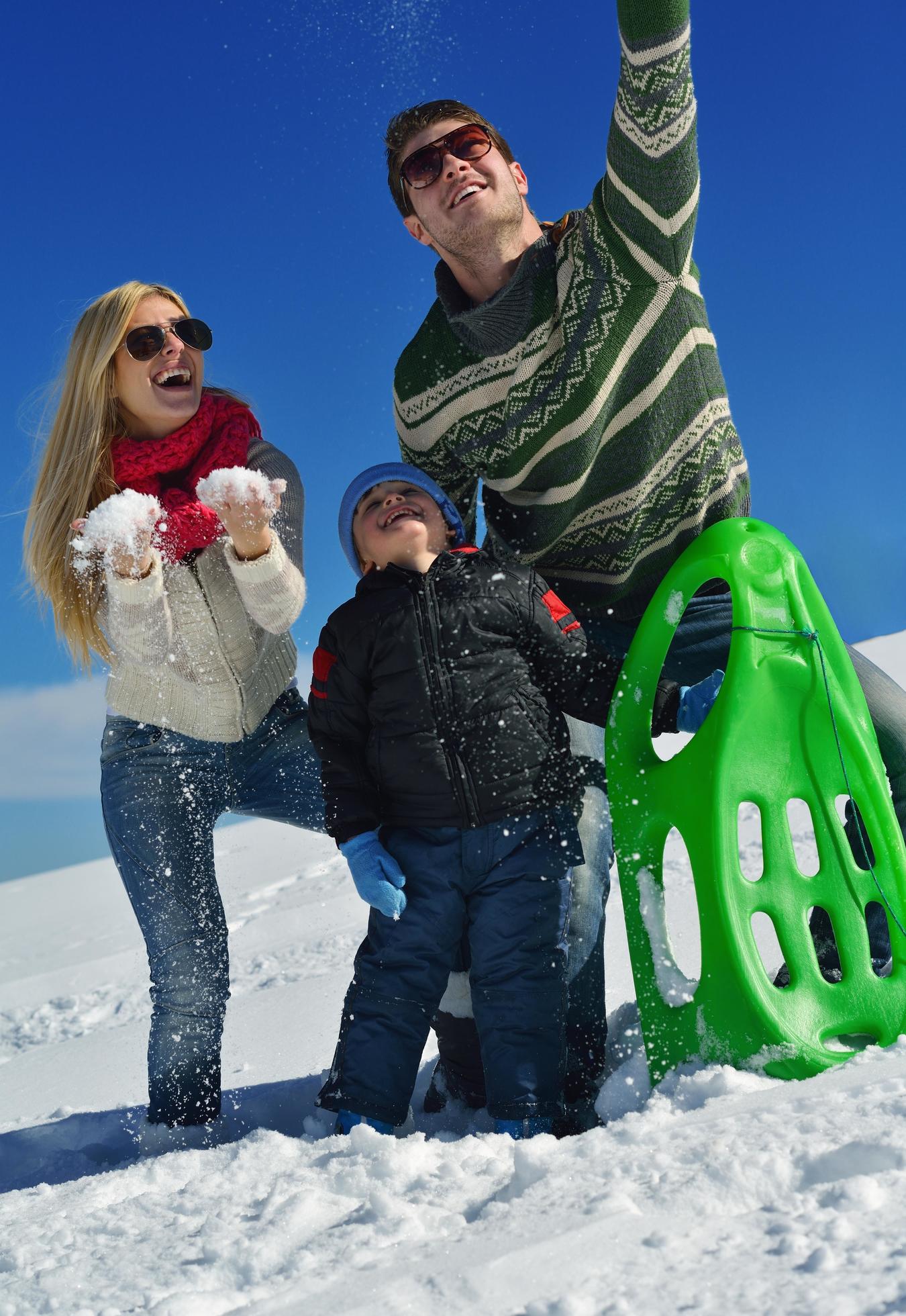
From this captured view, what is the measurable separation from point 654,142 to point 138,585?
1631 millimetres

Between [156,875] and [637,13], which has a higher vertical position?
[637,13]

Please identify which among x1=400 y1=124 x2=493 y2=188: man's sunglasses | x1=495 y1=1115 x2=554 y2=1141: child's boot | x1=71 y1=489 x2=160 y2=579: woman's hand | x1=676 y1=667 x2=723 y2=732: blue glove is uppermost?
x1=400 y1=124 x2=493 y2=188: man's sunglasses

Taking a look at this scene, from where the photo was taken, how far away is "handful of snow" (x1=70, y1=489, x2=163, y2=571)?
2.50m

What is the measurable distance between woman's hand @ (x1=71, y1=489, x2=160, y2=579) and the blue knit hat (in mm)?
518

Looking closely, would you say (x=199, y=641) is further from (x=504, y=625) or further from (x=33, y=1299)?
(x=33, y=1299)

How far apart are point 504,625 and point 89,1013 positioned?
388 cm

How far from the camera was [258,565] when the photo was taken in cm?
263

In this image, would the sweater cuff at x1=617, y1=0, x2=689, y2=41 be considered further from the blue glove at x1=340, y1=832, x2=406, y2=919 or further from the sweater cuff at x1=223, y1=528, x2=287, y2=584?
the blue glove at x1=340, y1=832, x2=406, y2=919

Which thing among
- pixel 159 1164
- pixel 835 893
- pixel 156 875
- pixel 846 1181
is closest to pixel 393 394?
pixel 156 875

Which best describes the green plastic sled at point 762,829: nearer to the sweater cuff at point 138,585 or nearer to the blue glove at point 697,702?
the blue glove at point 697,702

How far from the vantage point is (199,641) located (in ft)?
9.12

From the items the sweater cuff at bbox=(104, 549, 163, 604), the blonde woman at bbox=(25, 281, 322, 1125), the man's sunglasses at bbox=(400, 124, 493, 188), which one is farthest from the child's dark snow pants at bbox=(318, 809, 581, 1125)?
the man's sunglasses at bbox=(400, 124, 493, 188)

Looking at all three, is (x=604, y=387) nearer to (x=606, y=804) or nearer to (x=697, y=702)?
(x=697, y=702)

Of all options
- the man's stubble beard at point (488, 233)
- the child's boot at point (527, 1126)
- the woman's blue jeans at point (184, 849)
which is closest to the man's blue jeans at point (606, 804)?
the child's boot at point (527, 1126)
